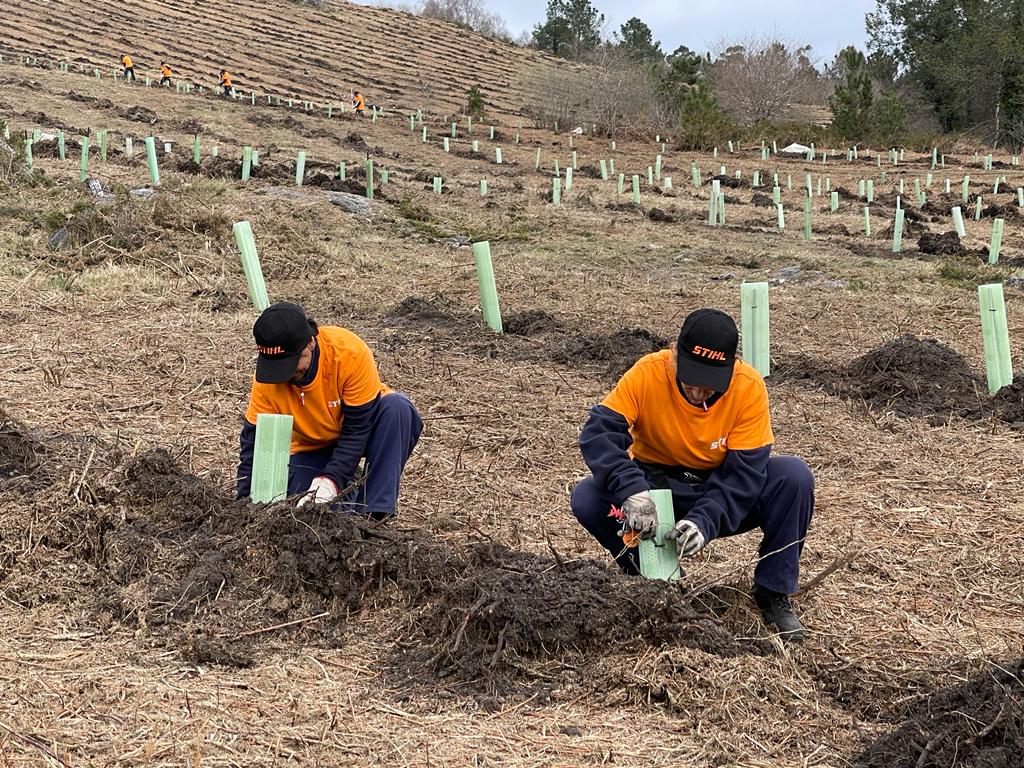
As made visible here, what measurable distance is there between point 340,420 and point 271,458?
427 millimetres

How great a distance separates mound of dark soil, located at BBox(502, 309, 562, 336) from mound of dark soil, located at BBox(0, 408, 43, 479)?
3.95 metres

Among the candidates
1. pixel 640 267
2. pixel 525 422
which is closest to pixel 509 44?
pixel 640 267

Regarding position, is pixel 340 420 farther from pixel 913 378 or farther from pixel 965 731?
pixel 913 378

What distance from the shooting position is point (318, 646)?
317 cm

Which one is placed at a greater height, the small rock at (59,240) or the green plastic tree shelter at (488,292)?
the small rock at (59,240)

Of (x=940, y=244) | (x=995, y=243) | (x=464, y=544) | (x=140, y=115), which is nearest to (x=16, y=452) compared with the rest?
(x=464, y=544)

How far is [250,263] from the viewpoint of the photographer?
7793 millimetres

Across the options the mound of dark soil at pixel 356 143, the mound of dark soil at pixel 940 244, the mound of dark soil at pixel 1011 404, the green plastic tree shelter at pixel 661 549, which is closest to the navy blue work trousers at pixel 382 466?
the green plastic tree shelter at pixel 661 549

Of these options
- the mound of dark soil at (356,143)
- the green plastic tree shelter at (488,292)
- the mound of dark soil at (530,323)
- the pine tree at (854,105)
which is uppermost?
the pine tree at (854,105)

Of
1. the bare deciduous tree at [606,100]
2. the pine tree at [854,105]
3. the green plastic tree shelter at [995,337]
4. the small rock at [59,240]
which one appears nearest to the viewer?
the green plastic tree shelter at [995,337]

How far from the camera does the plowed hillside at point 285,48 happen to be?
120ft

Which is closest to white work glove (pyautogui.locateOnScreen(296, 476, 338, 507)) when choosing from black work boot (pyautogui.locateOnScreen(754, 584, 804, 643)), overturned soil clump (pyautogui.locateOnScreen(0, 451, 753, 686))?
overturned soil clump (pyautogui.locateOnScreen(0, 451, 753, 686))

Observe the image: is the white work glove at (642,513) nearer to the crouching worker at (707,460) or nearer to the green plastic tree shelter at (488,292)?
the crouching worker at (707,460)

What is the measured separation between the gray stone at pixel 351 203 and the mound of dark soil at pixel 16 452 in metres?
8.14
